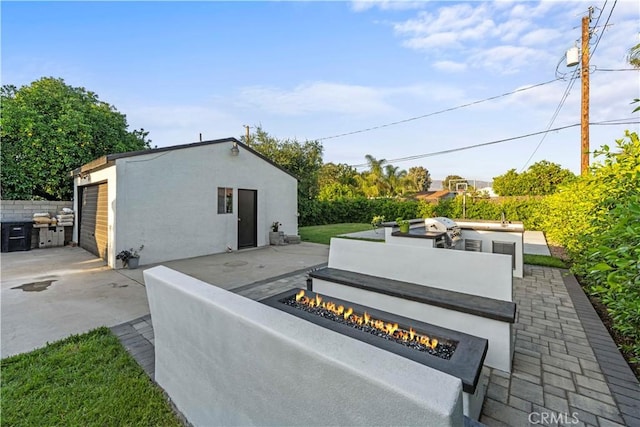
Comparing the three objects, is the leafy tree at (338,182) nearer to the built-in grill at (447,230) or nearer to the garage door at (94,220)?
the garage door at (94,220)

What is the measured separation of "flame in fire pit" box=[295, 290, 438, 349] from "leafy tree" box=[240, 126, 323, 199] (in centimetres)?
1292

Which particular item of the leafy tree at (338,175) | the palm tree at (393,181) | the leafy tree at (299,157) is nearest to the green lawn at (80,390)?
the leafy tree at (299,157)

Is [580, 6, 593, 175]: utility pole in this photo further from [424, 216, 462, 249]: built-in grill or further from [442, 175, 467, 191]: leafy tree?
[424, 216, 462, 249]: built-in grill

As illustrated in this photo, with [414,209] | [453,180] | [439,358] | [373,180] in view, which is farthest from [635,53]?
[373,180]

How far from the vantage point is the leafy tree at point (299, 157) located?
1602 centimetres

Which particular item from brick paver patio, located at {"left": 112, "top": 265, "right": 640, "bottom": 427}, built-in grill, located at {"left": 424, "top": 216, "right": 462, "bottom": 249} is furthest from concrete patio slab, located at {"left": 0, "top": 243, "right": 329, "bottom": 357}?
built-in grill, located at {"left": 424, "top": 216, "right": 462, "bottom": 249}

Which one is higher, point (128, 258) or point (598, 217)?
point (598, 217)

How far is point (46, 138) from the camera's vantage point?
33.2 ft

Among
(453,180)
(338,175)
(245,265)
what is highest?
(338,175)

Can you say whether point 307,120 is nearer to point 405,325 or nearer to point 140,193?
point 140,193

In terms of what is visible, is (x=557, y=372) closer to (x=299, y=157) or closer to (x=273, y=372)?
(x=273, y=372)

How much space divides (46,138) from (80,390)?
1220 cm

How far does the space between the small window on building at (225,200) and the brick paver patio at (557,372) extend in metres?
5.30

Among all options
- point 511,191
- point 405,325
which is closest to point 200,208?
point 405,325
